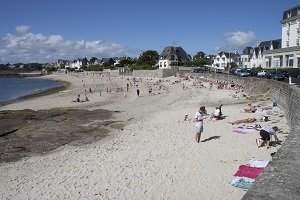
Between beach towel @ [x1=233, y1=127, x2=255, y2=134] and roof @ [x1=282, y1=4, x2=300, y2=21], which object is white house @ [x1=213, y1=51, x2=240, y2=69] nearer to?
roof @ [x1=282, y1=4, x2=300, y2=21]

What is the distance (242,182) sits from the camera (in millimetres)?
9516

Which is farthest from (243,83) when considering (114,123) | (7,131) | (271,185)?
(271,185)

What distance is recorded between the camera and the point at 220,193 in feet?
30.3

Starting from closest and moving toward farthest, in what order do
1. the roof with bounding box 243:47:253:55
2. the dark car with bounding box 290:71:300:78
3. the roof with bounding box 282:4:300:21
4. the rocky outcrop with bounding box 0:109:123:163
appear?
the rocky outcrop with bounding box 0:109:123:163 < the dark car with bounding box 290:71:300:78 < the roof with bounding box 282:4:300:21 < the roof with bounding box 243:47:253:55

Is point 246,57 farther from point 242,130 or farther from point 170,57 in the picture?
point 242,130

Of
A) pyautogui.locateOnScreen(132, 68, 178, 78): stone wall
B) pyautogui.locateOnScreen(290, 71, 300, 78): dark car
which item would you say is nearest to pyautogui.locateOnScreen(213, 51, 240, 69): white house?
pyautogui.locateOnScreen(132, 68, 178, 78): stone wall

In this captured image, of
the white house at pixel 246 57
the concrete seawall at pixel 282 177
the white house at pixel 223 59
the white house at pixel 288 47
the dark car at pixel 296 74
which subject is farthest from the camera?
the white house at pixel 223 59

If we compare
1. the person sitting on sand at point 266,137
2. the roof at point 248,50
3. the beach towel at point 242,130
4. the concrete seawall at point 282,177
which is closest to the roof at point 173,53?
the roof at point 248,50

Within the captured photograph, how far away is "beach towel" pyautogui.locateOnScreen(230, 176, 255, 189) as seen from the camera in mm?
9359

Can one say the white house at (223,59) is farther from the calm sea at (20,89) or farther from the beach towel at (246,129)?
the beach towel at (246,129)

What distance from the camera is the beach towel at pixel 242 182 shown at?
9359mm

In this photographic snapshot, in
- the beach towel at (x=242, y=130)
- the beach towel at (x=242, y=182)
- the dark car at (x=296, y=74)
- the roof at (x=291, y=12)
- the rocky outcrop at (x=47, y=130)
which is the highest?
the roof at (x=291, y=12)

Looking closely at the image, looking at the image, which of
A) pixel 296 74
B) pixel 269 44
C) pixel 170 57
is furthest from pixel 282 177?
pixel 170 57

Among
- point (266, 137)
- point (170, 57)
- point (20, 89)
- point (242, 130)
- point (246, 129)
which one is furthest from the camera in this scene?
point (170, 57)
